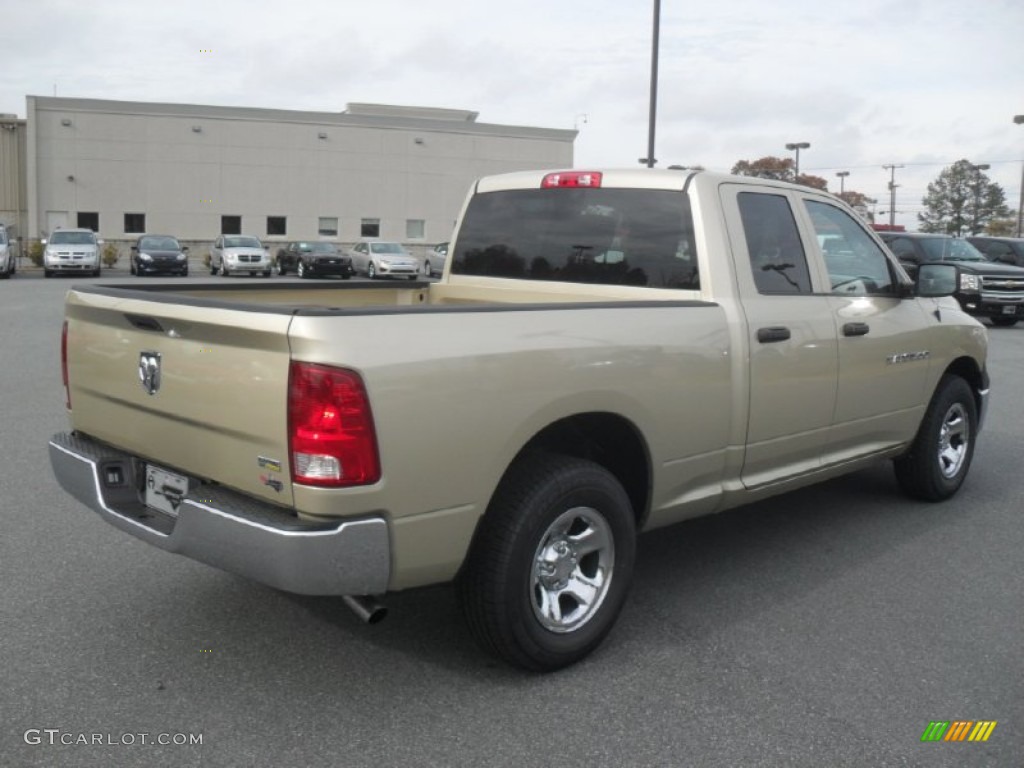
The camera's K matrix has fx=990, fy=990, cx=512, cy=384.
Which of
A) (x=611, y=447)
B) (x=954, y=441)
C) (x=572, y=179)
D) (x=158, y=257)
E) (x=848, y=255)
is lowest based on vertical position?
(x=954, y=441)

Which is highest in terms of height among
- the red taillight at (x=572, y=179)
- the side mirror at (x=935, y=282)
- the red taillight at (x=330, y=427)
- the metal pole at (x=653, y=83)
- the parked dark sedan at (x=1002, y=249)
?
the metal pole at (x=653, y=83)

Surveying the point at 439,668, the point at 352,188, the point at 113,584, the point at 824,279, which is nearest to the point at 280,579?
the point at 439,668

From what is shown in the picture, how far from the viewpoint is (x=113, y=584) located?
444 centimetres

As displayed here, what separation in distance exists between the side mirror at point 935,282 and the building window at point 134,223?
4836 centimetres

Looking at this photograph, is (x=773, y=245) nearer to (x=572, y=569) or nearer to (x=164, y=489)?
(x=572, y=569)

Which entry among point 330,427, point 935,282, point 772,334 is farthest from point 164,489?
point 935,282

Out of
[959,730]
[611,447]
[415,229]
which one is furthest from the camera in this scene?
[415,229]

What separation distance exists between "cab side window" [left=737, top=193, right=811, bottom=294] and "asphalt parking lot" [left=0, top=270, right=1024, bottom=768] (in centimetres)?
140

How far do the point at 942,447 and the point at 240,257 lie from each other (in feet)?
112

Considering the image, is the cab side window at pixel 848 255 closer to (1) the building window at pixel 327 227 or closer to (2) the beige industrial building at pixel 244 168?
(2) the beige industrial building at pixel 244 168

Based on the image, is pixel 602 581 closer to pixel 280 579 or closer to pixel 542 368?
pixel 542 368

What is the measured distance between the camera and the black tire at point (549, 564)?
3406mm

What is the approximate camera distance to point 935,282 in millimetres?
5508

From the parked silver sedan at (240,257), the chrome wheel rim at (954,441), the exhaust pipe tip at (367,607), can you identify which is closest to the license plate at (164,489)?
the exhaust pipe tip at (367,607)
